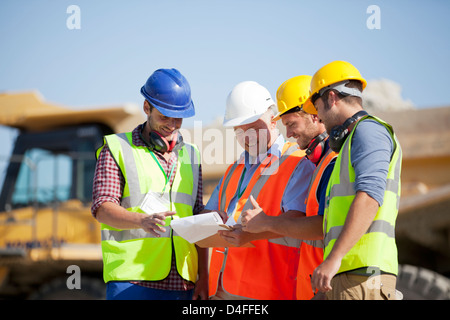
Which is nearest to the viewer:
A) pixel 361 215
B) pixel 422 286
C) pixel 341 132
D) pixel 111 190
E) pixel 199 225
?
pixel 361 215

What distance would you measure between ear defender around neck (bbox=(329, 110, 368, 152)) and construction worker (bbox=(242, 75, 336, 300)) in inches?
9.4

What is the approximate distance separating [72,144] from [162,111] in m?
5.11

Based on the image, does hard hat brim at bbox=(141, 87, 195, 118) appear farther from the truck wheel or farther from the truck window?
the truck window

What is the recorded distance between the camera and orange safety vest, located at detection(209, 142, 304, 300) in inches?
123

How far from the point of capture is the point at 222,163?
Answer: 831 centimetres

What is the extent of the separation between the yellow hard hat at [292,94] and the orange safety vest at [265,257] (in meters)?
0.29

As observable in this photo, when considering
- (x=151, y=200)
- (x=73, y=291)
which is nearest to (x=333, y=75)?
(x=151, y=200)

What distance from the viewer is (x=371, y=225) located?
96.4 inches

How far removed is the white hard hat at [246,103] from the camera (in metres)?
3.40

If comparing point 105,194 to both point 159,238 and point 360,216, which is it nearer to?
point 159,238

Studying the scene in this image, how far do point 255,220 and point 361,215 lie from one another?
0.75 meters

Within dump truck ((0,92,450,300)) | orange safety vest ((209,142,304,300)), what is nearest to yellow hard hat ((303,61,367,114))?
orange safety vest ((209,142,304,300))

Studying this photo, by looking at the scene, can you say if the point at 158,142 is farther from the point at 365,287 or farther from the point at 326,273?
the point at 365,287
